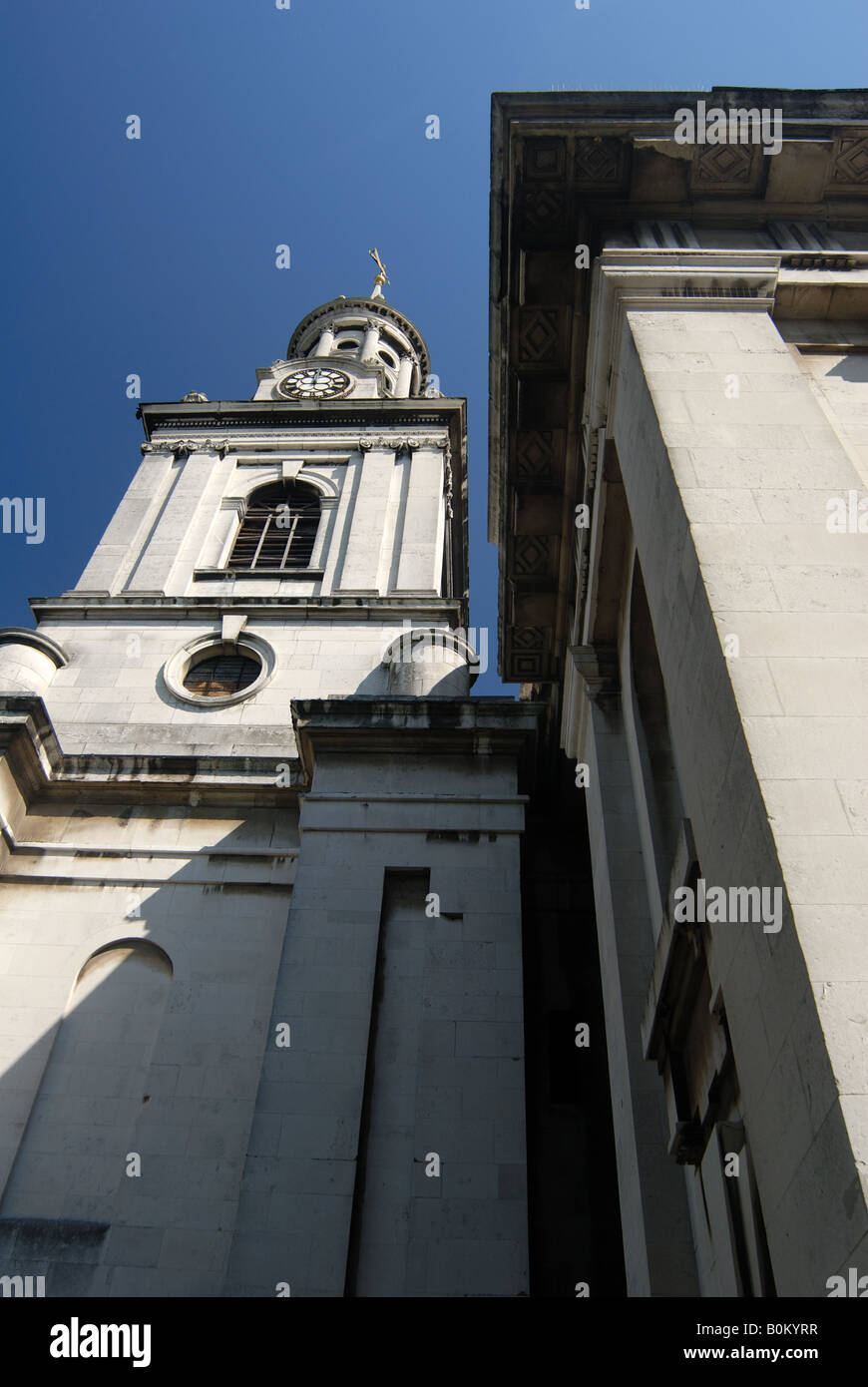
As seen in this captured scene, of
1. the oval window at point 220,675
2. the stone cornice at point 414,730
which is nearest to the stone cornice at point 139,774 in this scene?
the stone cornice at point 414,730

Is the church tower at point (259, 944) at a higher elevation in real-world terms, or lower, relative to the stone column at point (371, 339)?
lower

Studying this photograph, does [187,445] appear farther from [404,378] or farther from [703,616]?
[703,616]

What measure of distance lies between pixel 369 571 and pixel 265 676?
477cm

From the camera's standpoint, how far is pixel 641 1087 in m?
9.16

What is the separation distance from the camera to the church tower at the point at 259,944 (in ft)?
37.3

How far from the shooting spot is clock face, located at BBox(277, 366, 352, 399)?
3609 cm

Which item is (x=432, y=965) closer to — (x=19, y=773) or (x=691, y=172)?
(x=19, y=773)

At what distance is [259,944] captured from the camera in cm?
1497

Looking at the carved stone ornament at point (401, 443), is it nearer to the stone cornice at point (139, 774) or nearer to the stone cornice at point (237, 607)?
the stone cornice at point (237, 607)

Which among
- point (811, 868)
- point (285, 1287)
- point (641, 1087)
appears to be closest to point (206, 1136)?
point (285, 1287)

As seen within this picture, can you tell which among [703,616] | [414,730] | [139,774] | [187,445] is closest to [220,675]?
[139,774]

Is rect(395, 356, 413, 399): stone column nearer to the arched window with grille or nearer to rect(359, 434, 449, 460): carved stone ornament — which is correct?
rect(359, 434, 449, 460): carved stone ornament

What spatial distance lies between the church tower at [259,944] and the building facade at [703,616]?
1668mm

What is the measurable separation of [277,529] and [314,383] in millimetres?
11756
